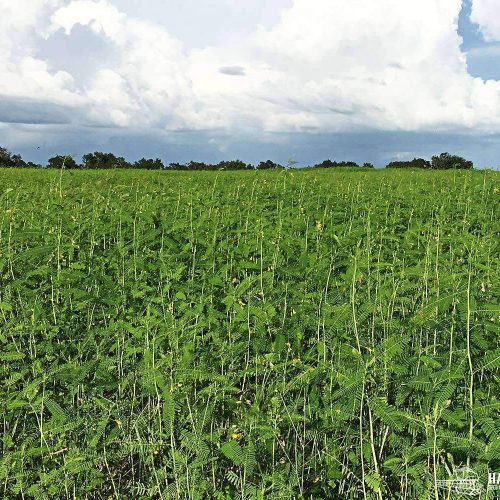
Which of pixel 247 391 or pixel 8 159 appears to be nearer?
pixel 247 391

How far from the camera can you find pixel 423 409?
2.38 meters

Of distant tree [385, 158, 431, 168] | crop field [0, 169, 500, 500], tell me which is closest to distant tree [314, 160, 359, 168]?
distant tree [385, 158, 431, 168]

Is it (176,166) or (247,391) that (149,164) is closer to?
(176,166)

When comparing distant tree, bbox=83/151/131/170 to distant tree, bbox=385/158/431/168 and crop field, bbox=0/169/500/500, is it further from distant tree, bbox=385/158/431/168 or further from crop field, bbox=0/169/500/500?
crop field, bbox=0/169/500/500

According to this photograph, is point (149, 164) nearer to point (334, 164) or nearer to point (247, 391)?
point (334, 164)

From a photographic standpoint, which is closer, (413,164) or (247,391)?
(247,391)

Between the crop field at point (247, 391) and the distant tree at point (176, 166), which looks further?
the distant tree at point (176, 166)

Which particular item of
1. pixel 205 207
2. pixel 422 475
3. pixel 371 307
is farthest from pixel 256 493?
pixel 205 207

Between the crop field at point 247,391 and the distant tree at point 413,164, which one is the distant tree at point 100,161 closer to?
the distant tree at point 413,164

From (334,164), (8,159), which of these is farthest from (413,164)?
(8,159)

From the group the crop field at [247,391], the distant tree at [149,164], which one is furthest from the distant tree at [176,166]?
the crop field at [247,391]

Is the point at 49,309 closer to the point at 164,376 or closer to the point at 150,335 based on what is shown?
the point at 150,335

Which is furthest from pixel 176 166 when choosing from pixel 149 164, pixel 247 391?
pixel 247 391

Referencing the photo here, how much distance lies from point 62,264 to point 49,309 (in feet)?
1.35
